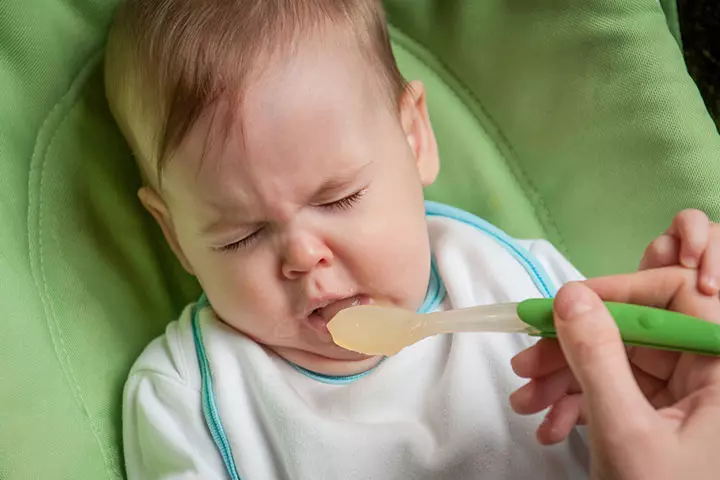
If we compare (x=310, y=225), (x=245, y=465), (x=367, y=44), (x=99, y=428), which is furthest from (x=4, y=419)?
(x=367, y=44)

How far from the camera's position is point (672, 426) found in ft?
1.93

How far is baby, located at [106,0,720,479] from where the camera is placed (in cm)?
83

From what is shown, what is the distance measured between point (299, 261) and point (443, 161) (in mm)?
430

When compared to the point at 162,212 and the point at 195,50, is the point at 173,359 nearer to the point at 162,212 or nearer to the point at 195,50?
the point at 162,212

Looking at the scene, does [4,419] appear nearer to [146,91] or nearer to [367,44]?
[146,91]

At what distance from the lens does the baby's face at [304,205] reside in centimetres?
82

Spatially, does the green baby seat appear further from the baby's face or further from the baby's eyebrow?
the baby's eyebrow

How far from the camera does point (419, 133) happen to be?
3.40ft

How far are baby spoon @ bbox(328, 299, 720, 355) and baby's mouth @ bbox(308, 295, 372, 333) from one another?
0.04 m

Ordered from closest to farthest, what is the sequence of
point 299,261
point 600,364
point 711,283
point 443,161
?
point 600,364, point 711,283, point 299,261, point 443,161

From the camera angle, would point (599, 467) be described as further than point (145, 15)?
No

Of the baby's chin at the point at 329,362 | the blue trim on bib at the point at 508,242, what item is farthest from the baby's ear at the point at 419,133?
the baby's chin at the point at 329,362

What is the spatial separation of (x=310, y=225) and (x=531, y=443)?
36 cm

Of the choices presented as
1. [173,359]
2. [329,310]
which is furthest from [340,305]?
[173,359]
